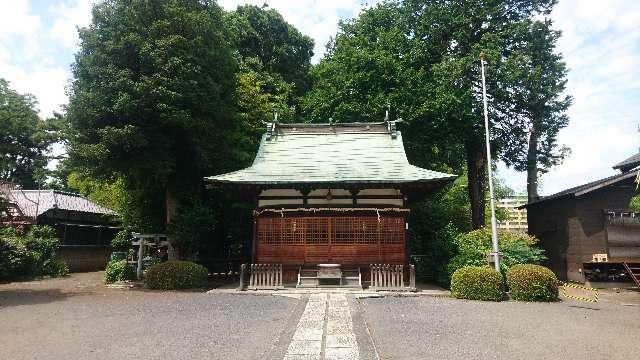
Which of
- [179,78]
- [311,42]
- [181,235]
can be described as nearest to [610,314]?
[181,235]

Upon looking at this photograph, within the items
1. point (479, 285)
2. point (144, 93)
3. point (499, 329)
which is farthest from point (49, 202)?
point (499, 329)

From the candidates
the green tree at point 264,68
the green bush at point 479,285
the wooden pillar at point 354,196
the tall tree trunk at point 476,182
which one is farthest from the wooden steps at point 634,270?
the green tree at point 264,68

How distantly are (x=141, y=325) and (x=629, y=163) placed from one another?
2743cm

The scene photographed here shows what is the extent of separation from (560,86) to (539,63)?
199 centimetres

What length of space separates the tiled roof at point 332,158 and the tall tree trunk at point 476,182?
374 inches

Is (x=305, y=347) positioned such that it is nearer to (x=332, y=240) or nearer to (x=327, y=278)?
(x=327, y=278)

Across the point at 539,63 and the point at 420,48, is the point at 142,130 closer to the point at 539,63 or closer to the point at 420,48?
the point at 420,48

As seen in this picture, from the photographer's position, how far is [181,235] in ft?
63.3

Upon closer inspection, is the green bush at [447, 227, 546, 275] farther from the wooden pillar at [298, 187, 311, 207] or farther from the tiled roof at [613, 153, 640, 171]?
the tiled roof at [613, 153, 640, 171]

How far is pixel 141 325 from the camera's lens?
9.44m

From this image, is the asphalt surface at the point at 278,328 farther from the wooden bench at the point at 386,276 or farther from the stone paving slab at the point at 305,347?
the wooden bench at the point at 386,276

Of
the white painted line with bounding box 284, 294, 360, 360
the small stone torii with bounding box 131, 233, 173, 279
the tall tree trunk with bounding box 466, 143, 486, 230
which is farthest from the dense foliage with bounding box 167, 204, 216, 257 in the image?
the tall tree trunk with bounding box 466, 143, 486, 230

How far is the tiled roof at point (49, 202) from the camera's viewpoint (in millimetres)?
26278

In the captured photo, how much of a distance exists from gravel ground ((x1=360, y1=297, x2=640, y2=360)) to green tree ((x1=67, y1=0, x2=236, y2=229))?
11.6m
